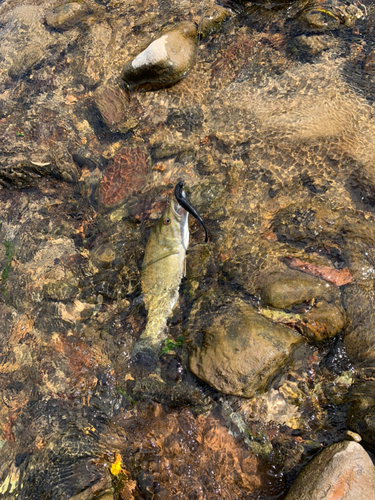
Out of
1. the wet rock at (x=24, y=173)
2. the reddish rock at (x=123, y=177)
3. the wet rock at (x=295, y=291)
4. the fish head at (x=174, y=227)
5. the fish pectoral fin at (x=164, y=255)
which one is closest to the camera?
the wet rock at (x=295, y=291)

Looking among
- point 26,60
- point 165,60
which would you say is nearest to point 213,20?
point 165,60

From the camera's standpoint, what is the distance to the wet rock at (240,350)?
370 centimetres

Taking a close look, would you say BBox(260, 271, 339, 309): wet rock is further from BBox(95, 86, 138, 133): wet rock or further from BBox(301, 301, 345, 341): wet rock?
BBox(95, 86, 138, 133): wet rock

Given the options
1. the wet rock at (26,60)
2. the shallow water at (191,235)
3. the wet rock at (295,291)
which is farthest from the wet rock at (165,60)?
the wet rock at (295,291)

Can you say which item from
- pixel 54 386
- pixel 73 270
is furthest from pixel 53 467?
pixel 73 270

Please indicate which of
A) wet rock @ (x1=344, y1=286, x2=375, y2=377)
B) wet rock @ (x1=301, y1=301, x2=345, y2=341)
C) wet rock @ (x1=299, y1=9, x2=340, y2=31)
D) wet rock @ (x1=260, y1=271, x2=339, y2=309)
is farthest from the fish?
wet rock @ (x1=299, y1=9, x2=340, y2=31)

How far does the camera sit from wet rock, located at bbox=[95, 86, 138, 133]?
615 cm

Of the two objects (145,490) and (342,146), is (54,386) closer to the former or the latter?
(145,490)

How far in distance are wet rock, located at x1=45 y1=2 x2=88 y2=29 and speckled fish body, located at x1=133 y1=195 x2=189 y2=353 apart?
551 centimetres

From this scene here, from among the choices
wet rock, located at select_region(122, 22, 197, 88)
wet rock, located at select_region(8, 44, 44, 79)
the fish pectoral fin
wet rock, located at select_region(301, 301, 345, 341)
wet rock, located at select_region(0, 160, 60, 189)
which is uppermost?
wet rock, located at select_region(8, 44, 44, 79)

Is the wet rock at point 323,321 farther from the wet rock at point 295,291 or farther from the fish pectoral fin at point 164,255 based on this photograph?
the fish pectoral fin at point 164,255

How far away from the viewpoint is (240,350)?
375 centimetres

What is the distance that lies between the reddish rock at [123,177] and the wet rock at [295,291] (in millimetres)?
2571

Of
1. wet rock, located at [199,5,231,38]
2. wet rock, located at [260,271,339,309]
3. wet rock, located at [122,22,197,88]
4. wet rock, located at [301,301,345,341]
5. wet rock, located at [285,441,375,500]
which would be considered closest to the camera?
wet rock, located at [285,441,375,500]
